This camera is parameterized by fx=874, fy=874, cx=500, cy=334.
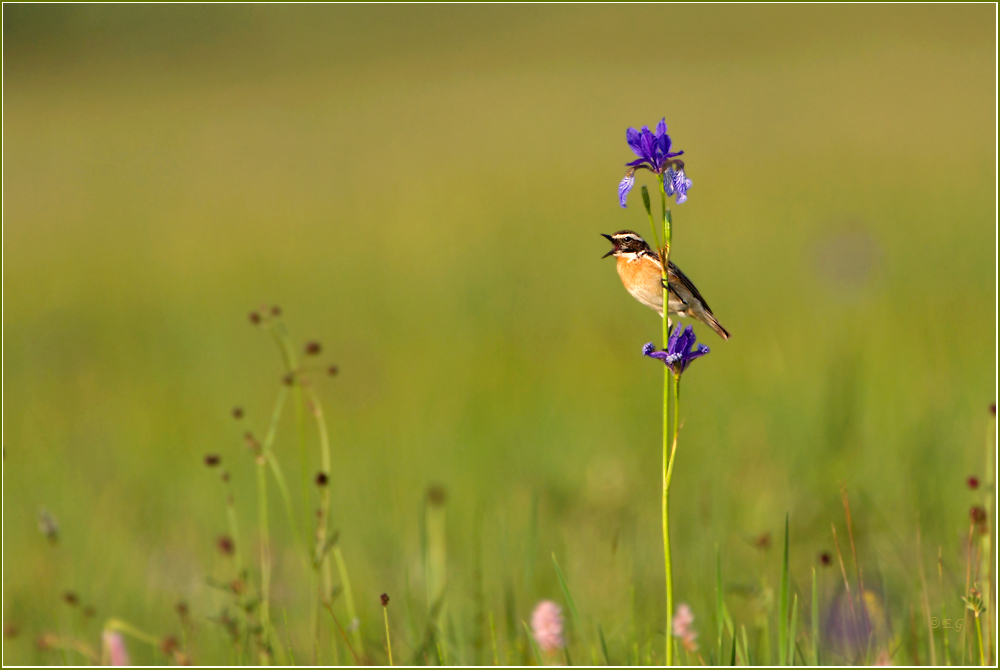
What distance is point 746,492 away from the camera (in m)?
4.99

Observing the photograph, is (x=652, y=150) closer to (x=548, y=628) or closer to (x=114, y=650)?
(x=548, y=628)

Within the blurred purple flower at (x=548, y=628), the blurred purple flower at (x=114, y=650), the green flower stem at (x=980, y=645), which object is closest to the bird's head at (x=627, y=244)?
the blurred purple flower at (x=548, y=628)

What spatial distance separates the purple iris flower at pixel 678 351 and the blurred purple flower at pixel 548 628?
4.23ft

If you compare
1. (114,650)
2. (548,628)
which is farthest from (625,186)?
(114,650)

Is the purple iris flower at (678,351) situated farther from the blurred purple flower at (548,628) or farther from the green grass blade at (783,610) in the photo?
the blurred purple flower at (548,628)

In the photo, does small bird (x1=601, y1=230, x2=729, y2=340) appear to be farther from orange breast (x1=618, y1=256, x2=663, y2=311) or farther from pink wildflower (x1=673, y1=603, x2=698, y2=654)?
pink wildflower (x1=673, y1=603, x2=698, y2=654)

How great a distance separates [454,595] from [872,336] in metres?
4.34

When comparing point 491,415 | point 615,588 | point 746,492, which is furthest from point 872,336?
point 615,588

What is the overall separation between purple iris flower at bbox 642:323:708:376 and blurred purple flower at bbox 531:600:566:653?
1.29m

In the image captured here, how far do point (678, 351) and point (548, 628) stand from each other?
1.38 metres

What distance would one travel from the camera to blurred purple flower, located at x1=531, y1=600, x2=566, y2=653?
115 inches

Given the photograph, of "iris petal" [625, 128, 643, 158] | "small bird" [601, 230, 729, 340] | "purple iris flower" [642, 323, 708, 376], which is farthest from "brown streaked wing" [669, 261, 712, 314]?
"iris petal" [625, 128, 643, 158]

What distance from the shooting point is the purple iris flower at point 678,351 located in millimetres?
1913

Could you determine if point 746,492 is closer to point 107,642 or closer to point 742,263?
point 107,642
